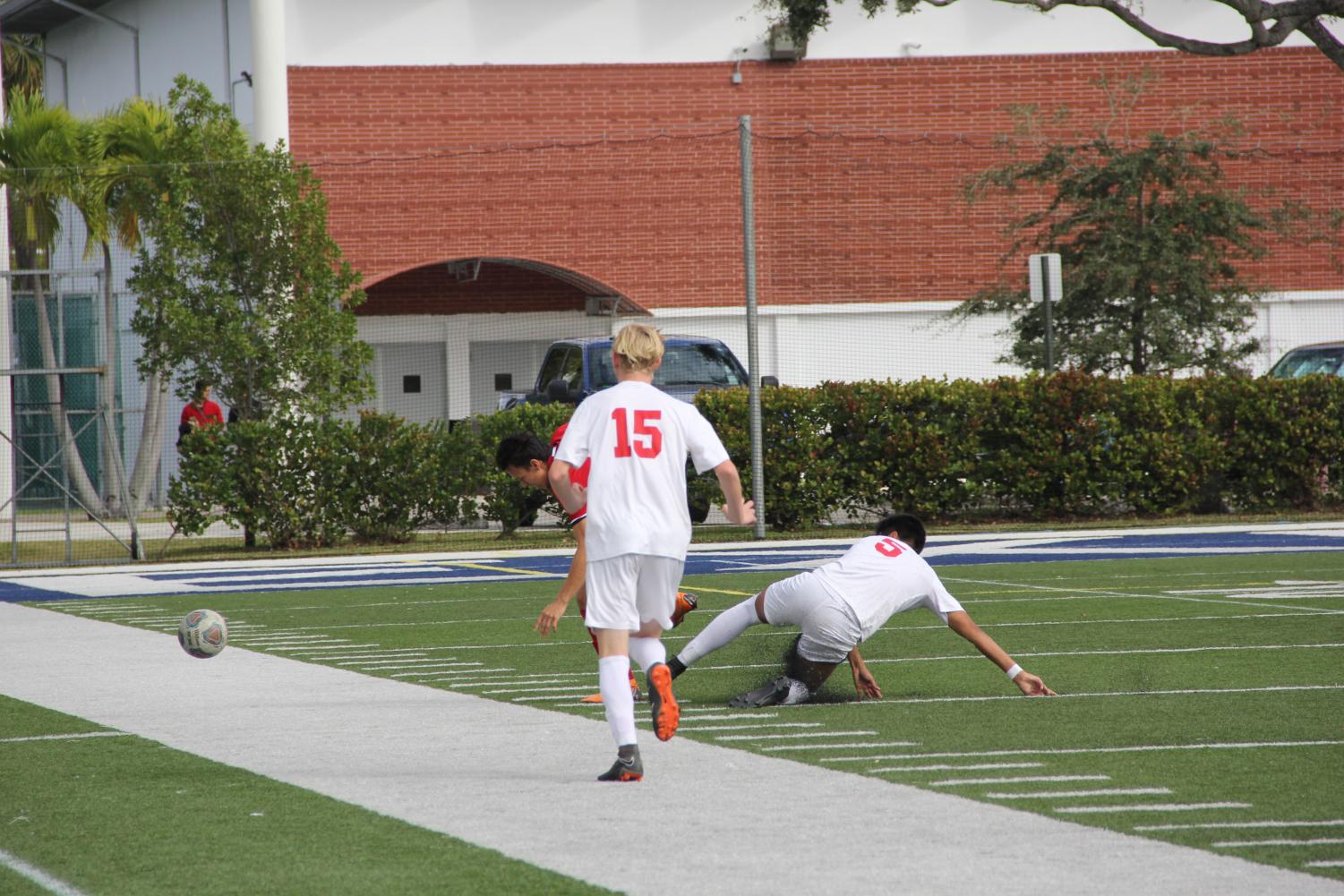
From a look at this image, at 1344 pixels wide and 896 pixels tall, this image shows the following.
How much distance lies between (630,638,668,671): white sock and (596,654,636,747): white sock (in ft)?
0.69

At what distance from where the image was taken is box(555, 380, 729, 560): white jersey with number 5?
6.66 meters

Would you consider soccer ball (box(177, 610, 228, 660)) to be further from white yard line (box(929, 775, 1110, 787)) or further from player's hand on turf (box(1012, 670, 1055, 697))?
white yard line (box(929, 775, 1110, 787))

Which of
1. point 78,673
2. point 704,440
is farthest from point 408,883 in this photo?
point 78,673

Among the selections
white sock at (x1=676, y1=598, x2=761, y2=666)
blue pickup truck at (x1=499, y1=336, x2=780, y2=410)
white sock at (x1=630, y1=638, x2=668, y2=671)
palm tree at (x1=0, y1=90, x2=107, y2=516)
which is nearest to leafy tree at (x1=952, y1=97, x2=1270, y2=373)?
blue pickup truck at (x1=499, y1=336, x2=780, y2=410)

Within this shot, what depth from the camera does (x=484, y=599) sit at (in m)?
14.8

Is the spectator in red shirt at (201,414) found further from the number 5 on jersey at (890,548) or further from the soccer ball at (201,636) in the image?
the number 5 on jersey at (890,548)

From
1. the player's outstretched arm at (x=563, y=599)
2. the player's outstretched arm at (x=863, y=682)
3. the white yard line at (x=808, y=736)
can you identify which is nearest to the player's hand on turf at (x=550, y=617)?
the player's outstretched arm at (x=563, y=599)

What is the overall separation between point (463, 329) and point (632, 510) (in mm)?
27710

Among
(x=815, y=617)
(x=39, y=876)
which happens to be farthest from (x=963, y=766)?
(x=39, y=876)

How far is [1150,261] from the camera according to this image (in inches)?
1015

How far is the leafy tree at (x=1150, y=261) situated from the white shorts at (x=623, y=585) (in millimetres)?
19880

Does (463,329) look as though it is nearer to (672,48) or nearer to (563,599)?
(672,48)

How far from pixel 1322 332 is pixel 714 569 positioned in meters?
20.7

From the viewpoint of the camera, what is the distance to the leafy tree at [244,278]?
20672 mm
